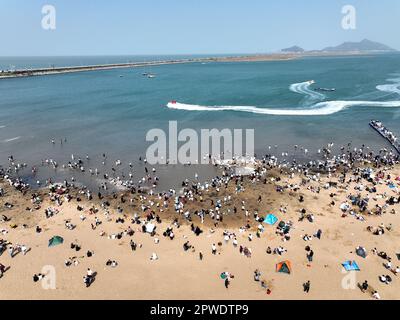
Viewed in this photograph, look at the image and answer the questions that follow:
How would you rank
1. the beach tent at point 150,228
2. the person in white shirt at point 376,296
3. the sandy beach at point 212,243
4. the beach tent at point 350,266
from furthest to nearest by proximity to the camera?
the beach tent at point 150,228 → the beach tent at point 350,266 → the sandy beach at point 212,243 → the person in white shirt at point 376,296

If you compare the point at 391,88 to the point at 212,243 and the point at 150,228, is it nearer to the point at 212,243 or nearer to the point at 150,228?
the point at 212,243

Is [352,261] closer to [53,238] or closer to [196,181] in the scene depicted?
[196,181]


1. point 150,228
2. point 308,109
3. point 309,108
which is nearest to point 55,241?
point 150,228

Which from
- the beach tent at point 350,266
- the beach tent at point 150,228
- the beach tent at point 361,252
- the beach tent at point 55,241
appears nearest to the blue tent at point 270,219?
the beach tent at point 350,266

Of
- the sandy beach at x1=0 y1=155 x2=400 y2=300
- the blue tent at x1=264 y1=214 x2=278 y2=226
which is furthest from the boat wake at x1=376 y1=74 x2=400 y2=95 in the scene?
the blue tent at x1=264 y1=214 x2=278 y2=226

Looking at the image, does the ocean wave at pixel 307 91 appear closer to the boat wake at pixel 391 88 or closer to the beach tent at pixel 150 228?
the boat wake at pixel 391 88
